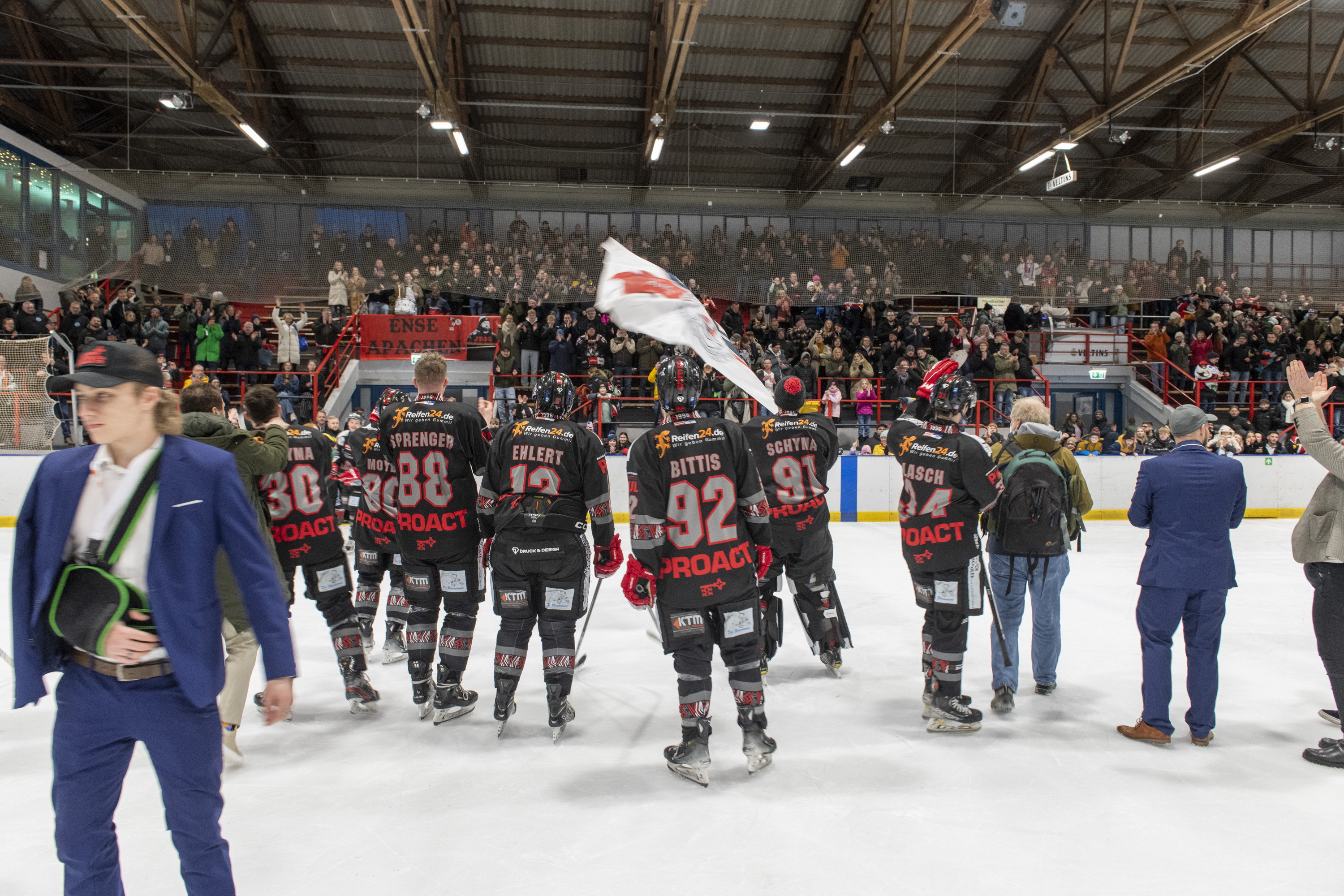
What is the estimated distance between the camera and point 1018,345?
16.6m

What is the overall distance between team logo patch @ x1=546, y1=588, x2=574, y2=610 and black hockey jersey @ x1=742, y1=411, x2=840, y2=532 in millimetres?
1459

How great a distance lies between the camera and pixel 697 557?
3713mm

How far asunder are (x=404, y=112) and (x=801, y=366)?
10296 mm

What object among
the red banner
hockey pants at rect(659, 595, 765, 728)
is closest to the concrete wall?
the red banner

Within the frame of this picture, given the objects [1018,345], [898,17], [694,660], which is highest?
[898,17]

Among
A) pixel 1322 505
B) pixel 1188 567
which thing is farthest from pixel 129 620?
pixel 1322 505

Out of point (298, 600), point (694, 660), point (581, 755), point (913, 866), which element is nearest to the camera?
point (913, 866)

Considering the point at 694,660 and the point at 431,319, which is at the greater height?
the point at 431,319

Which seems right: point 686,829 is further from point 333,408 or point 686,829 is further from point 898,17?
point 898,17

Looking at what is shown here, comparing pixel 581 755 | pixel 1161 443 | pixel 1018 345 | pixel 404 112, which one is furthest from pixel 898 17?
pixel 581 755

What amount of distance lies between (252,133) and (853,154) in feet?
39.6

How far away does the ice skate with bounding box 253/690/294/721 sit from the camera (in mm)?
2121

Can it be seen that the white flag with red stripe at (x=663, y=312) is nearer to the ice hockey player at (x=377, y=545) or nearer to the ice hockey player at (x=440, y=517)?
the ice hockey player at (x=440, y=517)

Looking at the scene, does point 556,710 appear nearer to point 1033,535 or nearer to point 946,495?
point 946,495
